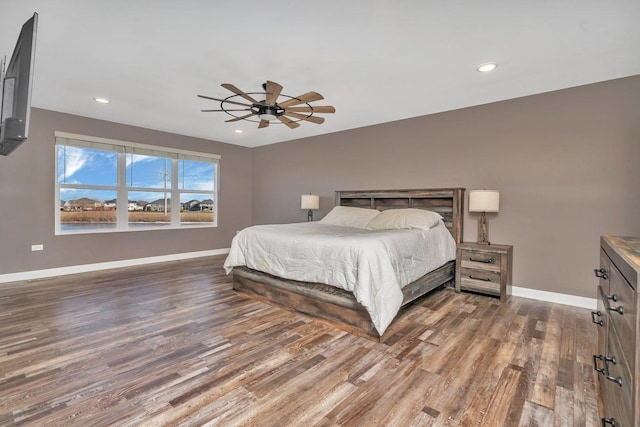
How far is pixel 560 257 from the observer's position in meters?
3.37

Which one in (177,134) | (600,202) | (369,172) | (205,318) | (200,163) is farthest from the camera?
(200,163)

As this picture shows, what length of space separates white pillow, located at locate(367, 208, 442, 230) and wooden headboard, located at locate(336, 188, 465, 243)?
25 centimetres

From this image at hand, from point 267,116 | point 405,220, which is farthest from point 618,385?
point 267,116

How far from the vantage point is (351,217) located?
14.9 ft

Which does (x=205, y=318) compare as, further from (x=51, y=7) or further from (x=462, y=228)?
Answer: (x=462, y=228)

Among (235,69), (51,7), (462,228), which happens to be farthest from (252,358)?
(462,228)

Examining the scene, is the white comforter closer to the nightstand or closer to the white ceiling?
the nightstand

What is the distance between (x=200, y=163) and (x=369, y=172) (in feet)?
12.1

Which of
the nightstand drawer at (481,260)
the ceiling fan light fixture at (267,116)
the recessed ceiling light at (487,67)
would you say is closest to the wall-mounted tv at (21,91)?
the ceiling fan light fixture at (267,116)

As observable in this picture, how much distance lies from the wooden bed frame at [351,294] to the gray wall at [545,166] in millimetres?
200

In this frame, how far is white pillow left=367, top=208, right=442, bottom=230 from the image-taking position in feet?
11.9

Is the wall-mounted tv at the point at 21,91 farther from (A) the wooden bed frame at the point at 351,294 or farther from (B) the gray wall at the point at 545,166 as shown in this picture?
(B) the gray wall at the point at 545,166

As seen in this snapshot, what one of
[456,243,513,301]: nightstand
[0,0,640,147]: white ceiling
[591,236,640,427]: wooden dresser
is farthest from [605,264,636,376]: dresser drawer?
[456,243,513,301]: nightstand

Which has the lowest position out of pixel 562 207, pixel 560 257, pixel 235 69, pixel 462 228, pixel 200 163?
pixel 560 257
